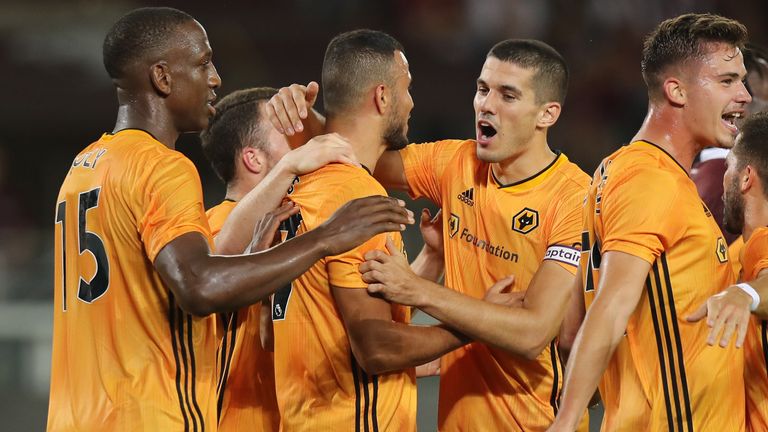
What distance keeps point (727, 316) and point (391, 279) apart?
1271 mm

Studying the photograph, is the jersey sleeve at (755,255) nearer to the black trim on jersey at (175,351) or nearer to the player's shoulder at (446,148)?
the player's shoulder at (446,148)

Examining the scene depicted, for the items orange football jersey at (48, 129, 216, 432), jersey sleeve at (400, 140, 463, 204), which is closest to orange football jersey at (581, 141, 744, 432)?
jersey sleeve at (400, 140, 463, 204)

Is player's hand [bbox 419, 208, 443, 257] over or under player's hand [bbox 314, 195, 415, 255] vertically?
over

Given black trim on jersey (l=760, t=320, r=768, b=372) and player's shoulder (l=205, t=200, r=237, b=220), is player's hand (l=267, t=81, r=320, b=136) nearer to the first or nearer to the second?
player's shoulder (l=205, t=200, r=237, b=220)

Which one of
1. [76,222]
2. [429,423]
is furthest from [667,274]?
[429,423]

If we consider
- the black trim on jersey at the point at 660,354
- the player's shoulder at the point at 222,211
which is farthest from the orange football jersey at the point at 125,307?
the black trim on jersey at the point at 660,354

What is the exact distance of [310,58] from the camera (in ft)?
51.6

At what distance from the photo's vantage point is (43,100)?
16.0m

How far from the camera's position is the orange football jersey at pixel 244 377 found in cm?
496

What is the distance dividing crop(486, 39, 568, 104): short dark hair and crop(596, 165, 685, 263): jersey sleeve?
1.01 meters

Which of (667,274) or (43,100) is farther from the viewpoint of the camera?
(43,100)

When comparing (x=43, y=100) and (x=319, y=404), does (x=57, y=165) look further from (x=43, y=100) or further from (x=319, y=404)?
(x=319, y=404)

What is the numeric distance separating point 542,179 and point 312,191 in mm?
1158

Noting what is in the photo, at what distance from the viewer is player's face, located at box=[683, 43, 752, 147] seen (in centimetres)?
435
